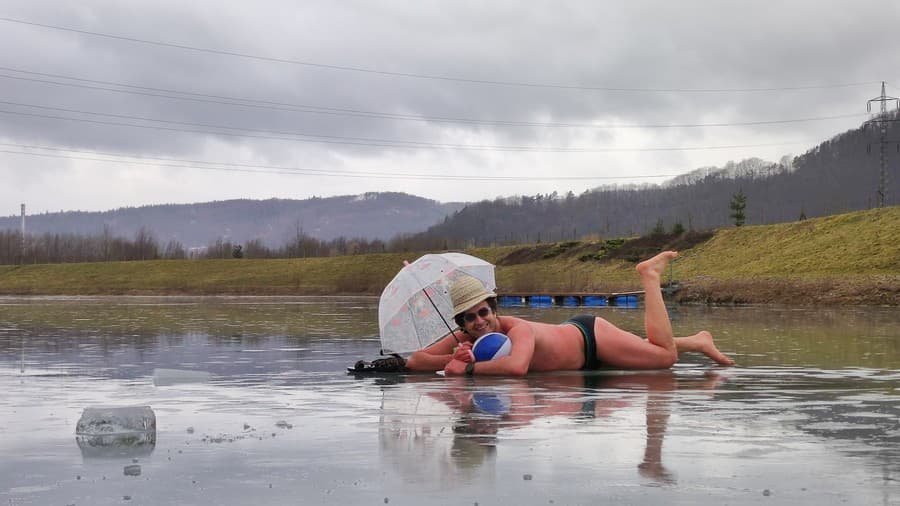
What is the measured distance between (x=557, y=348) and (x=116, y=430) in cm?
663

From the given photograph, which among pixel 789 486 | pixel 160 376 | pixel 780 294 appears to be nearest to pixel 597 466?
pixel 789 486

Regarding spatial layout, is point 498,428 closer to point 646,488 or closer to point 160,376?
point 646,488

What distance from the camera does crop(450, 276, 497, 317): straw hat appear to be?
1171 cm

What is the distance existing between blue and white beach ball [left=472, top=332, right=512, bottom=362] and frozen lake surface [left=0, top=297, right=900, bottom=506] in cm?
38

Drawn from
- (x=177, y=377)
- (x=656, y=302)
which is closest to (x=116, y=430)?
(x=177, y=377)

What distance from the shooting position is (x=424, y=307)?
45.3 feet

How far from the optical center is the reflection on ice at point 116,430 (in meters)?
7.52

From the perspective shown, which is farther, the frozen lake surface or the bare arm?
the bare arm

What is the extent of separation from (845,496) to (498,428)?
121 inches

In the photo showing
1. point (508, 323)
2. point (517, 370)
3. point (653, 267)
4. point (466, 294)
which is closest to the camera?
point (466, 294)

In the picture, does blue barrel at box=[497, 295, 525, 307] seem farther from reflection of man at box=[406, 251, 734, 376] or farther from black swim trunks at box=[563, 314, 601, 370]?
black swim trunks at box=[563, 314, 601, 370]

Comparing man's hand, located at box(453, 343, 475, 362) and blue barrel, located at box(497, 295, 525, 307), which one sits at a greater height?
blue barrel, located at box(497, 295, 525, 307)

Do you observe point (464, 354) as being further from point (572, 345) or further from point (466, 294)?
point (572, 345)

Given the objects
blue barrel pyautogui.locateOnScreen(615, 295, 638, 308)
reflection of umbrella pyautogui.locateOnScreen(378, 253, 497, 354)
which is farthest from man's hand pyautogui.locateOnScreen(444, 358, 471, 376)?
blue barrel pyautogui.locateOnScreen(615, 295, 638, 308)
